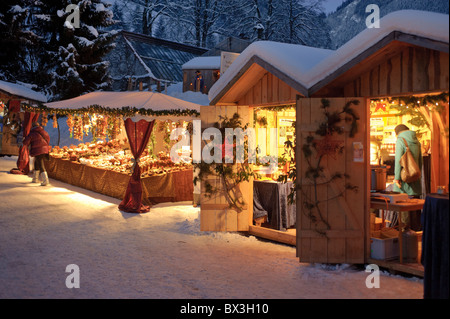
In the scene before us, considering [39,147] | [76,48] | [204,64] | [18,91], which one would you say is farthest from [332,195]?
[76,48]

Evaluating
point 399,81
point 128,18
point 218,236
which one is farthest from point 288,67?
point 128,18

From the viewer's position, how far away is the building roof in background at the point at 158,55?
2757 cm

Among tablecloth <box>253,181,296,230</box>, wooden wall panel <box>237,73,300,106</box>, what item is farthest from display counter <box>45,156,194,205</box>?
wooden wall panel <box>237,73,300,106</box>

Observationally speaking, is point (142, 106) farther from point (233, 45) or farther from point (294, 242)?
point (233, 45)

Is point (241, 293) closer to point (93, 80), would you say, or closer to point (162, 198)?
point (162, 198)

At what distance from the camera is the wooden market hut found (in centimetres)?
521

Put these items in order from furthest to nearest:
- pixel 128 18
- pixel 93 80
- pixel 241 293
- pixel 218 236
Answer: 1. pixel 128 18
2. pixel 93 80
3. pixel 218 236
4. pixel 241 293

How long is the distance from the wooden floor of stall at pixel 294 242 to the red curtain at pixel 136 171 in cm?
316

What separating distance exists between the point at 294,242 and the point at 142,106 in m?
5.58

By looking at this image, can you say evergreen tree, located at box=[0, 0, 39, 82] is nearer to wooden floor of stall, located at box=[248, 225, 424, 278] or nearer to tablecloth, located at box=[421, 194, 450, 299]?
wooden floor of stall, located at box=[248, 225, 424, 278]

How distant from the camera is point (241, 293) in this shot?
507 centimetres

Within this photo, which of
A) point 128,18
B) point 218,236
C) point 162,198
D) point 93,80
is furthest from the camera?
point 128,18

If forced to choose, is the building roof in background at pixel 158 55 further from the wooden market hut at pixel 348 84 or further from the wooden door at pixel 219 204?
the wooden market hut at pixel 348 84
